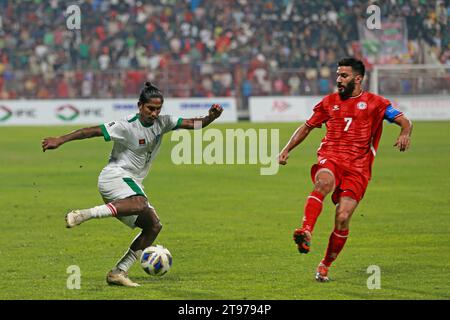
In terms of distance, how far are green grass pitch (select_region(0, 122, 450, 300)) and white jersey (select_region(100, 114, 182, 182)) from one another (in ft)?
3.72

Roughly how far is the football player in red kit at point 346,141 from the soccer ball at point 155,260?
147 cm

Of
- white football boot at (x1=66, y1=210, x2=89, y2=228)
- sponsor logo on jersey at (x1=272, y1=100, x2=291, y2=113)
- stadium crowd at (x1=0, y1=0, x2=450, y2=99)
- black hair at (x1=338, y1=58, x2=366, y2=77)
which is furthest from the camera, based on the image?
stadium crowd at (x1=0, y1=0, x2=450, y2=99)

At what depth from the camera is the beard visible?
9.78 m

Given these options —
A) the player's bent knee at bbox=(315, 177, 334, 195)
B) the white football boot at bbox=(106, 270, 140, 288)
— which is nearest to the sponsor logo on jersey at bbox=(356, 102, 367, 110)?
the player's bent knee at bbox=(315, 177, 334, 195)

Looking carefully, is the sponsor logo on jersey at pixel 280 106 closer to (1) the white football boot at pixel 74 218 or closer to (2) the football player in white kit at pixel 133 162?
(2) the football player in white kit at pixel 133 162

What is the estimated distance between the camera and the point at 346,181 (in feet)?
31.7

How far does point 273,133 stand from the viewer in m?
31.1

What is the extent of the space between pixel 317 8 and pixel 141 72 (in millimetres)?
8074

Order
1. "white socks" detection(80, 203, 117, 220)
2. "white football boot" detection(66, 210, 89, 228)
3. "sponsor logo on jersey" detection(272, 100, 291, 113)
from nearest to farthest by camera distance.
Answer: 1. "white football boot" detection(66, 210, 89, 228)
2. "white socks" detection(80, 203, 117, 220)
3. "sponsor logo on jersey" detection(272, 100, 291, 113)

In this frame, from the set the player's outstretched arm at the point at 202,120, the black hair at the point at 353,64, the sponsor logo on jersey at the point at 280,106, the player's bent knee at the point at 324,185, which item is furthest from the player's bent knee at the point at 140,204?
the sponsor logo on jersey at the point at 280,106

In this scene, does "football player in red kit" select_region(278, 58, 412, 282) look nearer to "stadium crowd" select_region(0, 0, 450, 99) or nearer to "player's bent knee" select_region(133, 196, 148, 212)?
"player's bent knee" select_region(133, 196, 148, 212)

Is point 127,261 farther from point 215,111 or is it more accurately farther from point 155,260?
point 215,111

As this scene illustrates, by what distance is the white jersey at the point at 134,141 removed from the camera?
952cm
